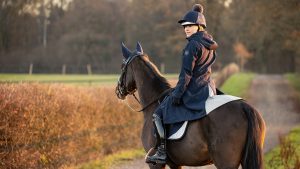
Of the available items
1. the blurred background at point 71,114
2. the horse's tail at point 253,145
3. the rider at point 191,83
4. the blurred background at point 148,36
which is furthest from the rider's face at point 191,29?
the blurred background at point 148,36

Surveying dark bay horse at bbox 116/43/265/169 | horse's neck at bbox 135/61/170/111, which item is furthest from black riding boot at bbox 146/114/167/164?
horse's neck at bbox 135/61/170/111

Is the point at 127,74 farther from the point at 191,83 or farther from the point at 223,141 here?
the point at 223,141

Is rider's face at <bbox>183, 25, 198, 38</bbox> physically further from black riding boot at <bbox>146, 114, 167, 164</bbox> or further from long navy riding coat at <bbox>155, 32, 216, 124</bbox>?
black riding boot at <bbox>146, 114, 167, 164</bbox>

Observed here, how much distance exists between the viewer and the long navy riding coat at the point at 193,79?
6352 mm

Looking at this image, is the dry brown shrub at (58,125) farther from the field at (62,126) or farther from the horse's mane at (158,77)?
the horse's mane at (158,77)

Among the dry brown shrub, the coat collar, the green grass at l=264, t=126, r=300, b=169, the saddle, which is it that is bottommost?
the green grass at l=264, t=126, r=300, b=169

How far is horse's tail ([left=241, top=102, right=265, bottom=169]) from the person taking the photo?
18.8 feet

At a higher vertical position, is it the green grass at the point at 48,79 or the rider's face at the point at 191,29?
the rider's face at the point at 191,29

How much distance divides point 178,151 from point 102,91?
7.82 meters

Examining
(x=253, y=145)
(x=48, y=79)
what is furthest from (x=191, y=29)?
(x=48, y=79)

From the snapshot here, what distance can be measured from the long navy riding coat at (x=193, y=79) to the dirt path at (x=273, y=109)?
219 inches

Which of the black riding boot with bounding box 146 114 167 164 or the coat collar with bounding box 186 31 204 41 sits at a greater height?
the coat collar with bounding box 186 31 204 41

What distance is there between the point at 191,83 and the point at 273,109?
2046 centimetres

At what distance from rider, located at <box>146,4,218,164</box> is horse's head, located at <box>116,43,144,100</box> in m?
1.30
